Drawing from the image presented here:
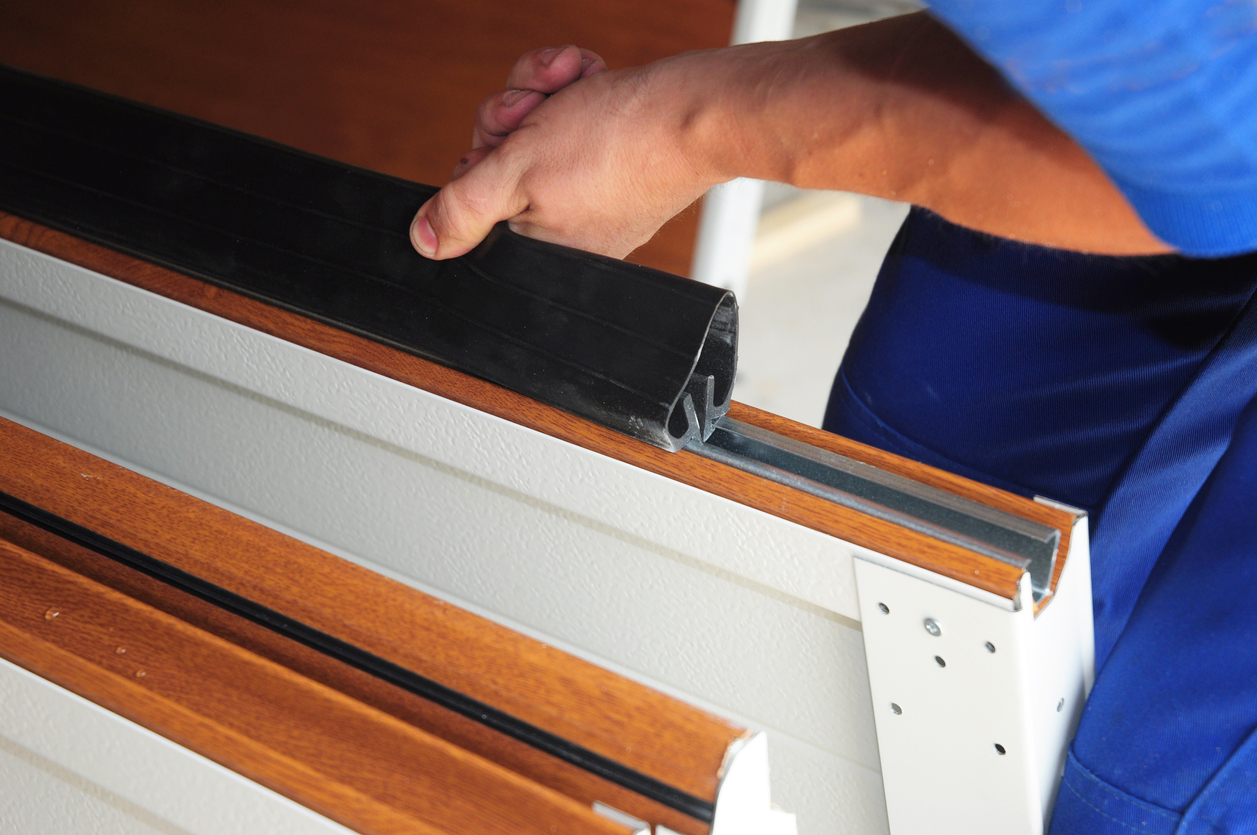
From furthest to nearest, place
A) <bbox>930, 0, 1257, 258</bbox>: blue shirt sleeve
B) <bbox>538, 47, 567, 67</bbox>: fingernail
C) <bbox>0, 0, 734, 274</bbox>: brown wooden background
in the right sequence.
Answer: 1. <bbox>0, 0, 734, 274</bbox>: brown wooden background
2. <bbox>538, 47, 567, 67</bbox>: fingernail
3. <bbox>930, 0, 1257, 258</bbox>: blue shirt sleeve

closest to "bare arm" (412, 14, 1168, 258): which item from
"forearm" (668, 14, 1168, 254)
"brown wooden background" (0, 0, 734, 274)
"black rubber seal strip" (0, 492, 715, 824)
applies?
"forearm" (668, 14, 1168, 254)

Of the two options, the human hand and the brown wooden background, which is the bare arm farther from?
the brown wooden background

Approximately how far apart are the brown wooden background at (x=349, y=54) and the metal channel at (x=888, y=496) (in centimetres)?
134

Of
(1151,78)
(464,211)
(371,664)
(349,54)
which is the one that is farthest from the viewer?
(349,54)

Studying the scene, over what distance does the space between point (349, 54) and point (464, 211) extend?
1518mm

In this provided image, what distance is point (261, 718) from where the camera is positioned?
1.12 ft

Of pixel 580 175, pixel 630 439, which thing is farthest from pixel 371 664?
pixel 580 175

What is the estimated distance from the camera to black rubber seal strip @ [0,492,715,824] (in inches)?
13.4

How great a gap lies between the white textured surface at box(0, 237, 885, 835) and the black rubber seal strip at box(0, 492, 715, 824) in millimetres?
136

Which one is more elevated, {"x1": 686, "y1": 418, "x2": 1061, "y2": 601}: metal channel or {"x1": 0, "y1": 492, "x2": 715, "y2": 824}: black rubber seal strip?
{"x1": 686, "y1": 418, "x2": 1061, "y2": 601}: metal channel

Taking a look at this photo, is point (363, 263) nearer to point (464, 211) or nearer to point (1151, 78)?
point (464, 211)

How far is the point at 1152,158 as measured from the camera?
0.31 m

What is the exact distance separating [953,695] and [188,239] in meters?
0.48

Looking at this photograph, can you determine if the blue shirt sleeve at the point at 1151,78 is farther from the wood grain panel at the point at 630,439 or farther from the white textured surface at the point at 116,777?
the white textured surface at the point at 116,777
